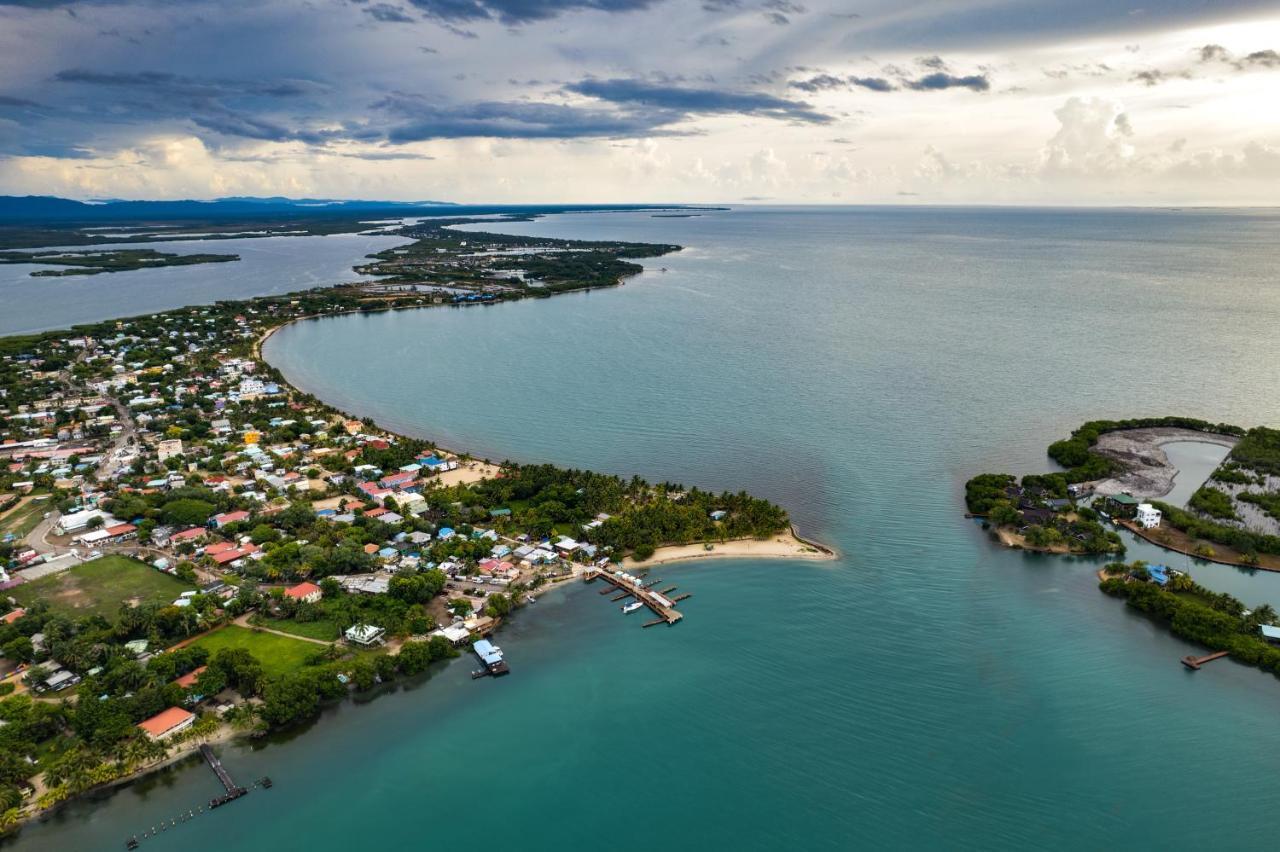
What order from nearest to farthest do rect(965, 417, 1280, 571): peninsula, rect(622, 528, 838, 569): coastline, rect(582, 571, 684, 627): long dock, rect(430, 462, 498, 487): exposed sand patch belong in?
1. rect(582, 571, 684, 627): long dock
2. rect(622, 528, 838, 569): coastline
3. rect(965, 417, 1280, 571): peninsula
4. rect(430, 462, 498, 487): exposed sand patch

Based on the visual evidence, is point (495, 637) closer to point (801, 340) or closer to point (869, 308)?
point (801, 340)


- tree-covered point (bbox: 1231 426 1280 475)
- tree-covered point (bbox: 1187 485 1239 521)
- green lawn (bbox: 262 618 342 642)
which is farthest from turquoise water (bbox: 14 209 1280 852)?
tree-covered point (bbox: 1231 426 1280 475)

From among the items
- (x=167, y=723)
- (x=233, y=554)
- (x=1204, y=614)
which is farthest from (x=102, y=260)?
(x=1204, y=614)

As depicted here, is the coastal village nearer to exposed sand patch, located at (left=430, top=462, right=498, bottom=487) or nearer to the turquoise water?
exposed sand patch, located at (left=430, top=462, right=498, bottom=487)

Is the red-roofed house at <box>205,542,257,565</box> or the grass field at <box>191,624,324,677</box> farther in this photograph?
the red-roofed house at <box>205,542,257,565</box>

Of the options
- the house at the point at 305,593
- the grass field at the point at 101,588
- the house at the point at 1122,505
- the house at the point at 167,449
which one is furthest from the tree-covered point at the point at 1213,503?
the house at the point at 167,449

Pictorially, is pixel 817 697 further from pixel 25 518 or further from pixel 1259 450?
pixel 25 518

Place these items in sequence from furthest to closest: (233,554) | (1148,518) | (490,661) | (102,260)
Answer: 1. (102,260)
2. (1148,518)
3. (233,554)
4. (490,661)
